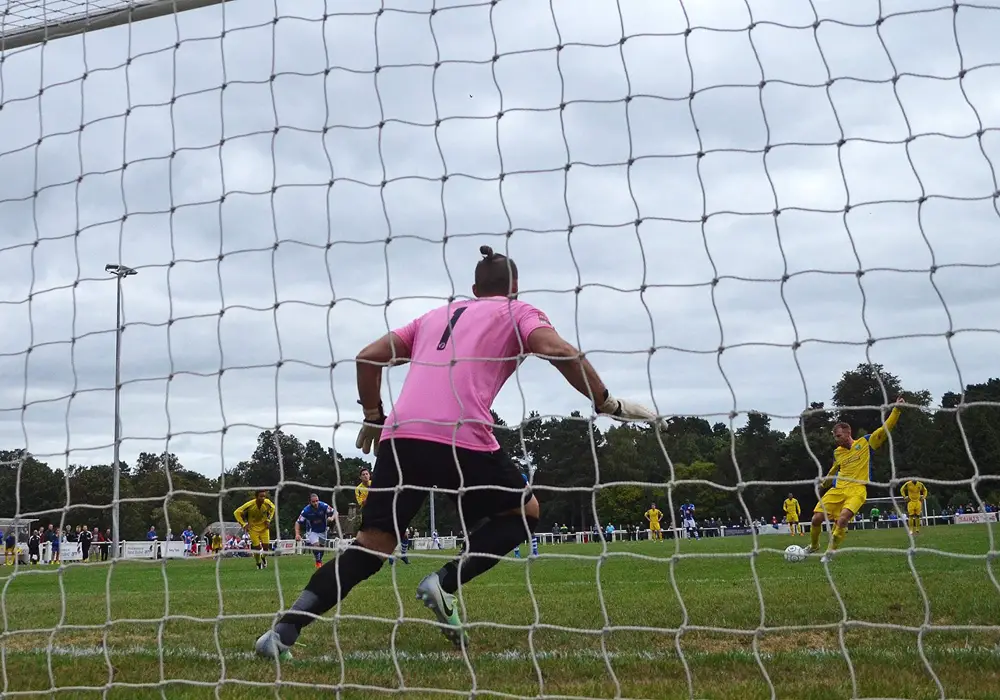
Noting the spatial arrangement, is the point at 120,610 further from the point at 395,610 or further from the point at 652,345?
the point at 652,345

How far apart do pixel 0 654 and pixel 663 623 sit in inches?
129

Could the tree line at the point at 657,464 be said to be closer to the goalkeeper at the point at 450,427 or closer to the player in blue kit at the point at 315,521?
the goalkeeper at the point at 450,427

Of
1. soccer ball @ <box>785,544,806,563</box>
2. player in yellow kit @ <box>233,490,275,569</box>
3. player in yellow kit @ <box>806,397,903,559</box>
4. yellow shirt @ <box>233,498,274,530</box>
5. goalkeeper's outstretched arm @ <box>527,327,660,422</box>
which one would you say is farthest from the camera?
yellow shirt @ <box>233,498,274,530</box>

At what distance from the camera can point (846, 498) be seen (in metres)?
11.0

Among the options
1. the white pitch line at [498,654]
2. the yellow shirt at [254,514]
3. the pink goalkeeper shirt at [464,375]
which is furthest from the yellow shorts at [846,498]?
the yellow shirt at [254,514]

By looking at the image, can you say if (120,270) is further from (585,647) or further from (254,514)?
(254,514)

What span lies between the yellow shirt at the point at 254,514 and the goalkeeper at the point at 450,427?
535 inches

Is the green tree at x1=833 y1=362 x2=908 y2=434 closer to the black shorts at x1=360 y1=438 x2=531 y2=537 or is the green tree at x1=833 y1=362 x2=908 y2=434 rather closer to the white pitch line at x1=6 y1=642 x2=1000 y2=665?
the white pitch line at x1=6 y1=642 x2=1000 y2=665

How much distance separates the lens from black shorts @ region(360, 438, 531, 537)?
3975mm

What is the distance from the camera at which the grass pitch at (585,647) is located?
11.3 ft

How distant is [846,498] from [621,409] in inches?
312

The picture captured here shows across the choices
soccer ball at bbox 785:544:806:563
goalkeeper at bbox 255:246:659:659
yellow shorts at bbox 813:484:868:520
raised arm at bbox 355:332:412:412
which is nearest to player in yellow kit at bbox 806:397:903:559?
yellow shorts at bbox 813:484:868:520

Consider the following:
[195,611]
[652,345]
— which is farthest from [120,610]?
[652,345]

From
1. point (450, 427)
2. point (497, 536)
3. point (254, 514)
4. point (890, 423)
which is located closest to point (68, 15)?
point (450, 427)
